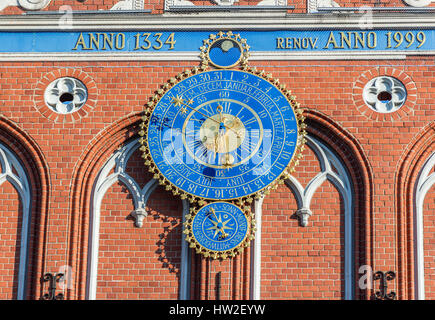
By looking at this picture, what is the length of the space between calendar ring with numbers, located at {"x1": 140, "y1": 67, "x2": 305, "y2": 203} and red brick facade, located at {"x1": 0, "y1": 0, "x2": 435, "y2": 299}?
299mm

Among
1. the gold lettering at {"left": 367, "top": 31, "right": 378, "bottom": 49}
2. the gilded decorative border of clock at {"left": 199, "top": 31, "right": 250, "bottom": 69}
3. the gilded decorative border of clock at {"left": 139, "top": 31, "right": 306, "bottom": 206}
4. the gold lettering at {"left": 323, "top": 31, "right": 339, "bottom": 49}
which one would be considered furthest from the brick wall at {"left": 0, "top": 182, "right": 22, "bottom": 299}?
the gold lettering at {"left": 367, "top": 31, "right": 378, "bottom": 49}

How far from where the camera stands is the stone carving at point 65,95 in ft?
79.5

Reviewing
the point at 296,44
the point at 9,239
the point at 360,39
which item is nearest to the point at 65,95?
the point at 9,239

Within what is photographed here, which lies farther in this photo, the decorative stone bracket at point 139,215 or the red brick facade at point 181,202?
the decorative stone bracket at point 139,215

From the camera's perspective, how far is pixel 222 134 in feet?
78.1

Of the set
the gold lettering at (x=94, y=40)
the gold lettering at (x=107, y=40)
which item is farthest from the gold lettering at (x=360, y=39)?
the gold lettering at (x=94, y=40)

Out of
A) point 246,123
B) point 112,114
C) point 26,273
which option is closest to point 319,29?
point 246,123

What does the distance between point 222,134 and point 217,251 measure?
1.88m

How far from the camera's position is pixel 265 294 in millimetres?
23219

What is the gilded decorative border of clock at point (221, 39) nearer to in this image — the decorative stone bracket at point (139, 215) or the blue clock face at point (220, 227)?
the blue clock face at point (220, 227)

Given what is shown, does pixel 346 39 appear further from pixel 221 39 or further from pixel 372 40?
pixel 221 39

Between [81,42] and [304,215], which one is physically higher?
[81,42]

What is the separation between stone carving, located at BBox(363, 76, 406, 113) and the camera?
2398 centimetres

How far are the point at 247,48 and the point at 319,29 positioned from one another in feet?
3.86
